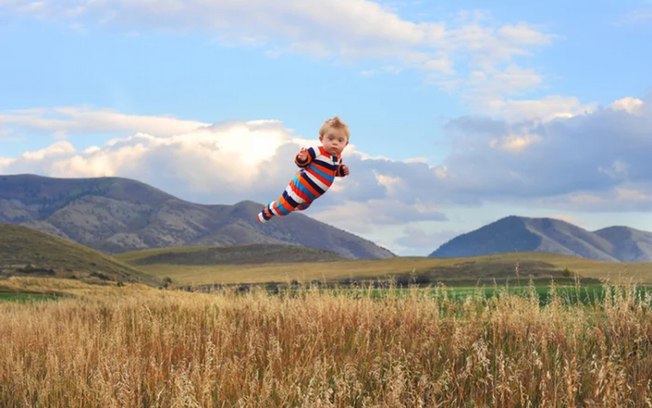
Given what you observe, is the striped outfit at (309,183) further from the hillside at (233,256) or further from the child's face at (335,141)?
the hillside at (233,256)

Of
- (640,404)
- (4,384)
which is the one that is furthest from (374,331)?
(4,384)

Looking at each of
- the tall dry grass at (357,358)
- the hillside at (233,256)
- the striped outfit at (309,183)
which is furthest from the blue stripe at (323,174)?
the hillside at (233,256)

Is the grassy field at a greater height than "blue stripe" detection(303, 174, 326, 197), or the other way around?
"blue stripe" detection(303, 174, 326, 197)

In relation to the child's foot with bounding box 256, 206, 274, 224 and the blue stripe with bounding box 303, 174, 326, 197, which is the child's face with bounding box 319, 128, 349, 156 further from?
the child's foot with bounding box 256, 206, 274, 224

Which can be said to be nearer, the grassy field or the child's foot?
the child's foot

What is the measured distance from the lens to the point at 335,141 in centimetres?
611

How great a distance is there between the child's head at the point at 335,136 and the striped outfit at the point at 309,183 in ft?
0.39

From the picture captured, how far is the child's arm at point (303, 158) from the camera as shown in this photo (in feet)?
20.1

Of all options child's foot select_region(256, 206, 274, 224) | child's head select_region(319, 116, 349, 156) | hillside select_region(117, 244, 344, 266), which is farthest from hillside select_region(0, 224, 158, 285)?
child's head select_region(319, 116, 349, 156)

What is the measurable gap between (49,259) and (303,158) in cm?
8600

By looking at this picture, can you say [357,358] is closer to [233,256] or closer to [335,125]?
[335,125]

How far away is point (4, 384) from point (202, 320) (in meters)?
5.76

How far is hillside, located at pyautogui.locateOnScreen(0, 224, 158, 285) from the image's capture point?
2950 inches

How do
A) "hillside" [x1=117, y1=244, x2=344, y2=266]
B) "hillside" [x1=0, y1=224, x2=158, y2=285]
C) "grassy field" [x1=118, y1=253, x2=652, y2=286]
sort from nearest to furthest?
"grassy field" [x1=118, y1=253, x2=652, y2=286] → "hillside" [x1=0, y1=224, x2=158, y2=285] → "hillside" [x1=117, y1=244, x2=344, y2=266]
